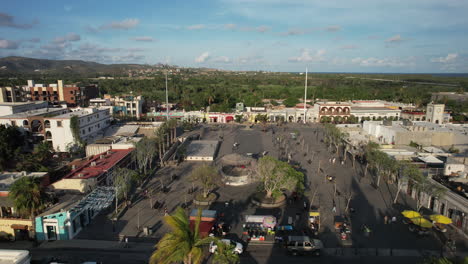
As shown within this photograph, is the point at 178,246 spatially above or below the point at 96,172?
above

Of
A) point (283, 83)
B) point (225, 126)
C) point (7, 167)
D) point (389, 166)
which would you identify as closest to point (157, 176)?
point (7, 167)

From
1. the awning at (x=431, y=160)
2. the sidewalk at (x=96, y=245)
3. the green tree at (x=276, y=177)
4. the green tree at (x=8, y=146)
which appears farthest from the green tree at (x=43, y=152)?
the awning at (x=431, y=160)

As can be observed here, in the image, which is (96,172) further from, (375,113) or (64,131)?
(375,113)

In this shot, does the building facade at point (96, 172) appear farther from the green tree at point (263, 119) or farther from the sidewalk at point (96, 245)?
the green tree at point (263, 119)

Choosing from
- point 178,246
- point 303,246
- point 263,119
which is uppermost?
point 178,246

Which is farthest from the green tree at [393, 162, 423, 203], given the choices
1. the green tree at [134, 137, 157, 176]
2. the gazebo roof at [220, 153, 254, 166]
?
the green tree at [134, 137, 157, 176]

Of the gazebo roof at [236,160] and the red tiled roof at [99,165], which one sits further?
the gazebo roof at [236,160]

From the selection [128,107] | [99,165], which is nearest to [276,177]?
[99,165]
